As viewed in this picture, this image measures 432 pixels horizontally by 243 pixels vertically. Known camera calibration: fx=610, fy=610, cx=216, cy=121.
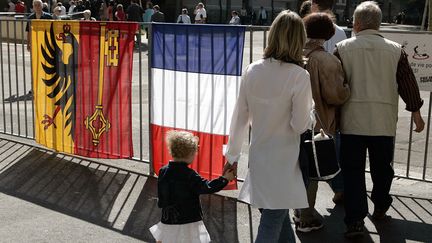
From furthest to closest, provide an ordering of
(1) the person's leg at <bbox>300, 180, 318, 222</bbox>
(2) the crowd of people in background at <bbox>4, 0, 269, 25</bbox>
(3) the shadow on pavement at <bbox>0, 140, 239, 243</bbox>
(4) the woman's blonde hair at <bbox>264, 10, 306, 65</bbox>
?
(2) the crowd of people in background at <bbox>4, 0, 269, 25</bbox>, (3) the shadow on pavement at <bbox>0, 140, 239, 243</bbox>, (1) the person's leg at <bbox>300, 180, 318, 222</bbox>, (4) the woman's blonde hair at <bbox>264, 10, 306, 65</bbox>

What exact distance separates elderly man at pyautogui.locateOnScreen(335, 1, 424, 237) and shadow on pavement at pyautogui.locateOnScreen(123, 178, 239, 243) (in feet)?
3.25

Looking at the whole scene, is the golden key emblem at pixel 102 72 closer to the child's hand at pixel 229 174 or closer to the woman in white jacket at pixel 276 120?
the woman in white jacket at pixel 276 120

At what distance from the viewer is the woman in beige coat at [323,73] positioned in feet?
14.5

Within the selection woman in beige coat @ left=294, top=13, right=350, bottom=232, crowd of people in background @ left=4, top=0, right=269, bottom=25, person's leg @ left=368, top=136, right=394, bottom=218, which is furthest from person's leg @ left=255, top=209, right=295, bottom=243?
crowd of people in background @ left=4, top=0, right=269, bottom=25

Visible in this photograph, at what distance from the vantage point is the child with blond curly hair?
149 inches

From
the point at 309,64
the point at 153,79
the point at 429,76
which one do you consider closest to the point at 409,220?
the point at 429,76

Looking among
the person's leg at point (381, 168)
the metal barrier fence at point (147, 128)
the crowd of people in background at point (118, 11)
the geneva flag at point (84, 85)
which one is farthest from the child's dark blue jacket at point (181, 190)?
the crowd of people in background at point (118, 11)

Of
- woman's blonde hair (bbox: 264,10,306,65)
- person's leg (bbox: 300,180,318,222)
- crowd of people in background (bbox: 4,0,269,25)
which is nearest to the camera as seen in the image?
woman's blonde hair (bbox: 264,10,306,65)

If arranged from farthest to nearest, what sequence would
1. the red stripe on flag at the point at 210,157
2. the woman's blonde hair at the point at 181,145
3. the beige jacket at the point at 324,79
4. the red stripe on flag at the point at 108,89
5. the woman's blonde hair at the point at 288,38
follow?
1. the red stripe on flag at the point at 108,89
2. the red stripe on flag at the point at 210,157
3. the beige jacket at the point at 324,79
4. the woman's blonde hair at the point at 181,145
5. the woman's blonde hair at the point at 288,38

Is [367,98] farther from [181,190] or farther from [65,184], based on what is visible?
[65,184]

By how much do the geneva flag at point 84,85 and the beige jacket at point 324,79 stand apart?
2327mm

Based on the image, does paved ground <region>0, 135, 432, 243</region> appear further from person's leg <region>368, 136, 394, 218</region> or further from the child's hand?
the child's hand

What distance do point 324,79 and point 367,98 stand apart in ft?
1.42

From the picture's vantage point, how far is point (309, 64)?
4.45 metres
